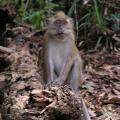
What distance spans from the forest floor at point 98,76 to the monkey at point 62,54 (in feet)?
0.65

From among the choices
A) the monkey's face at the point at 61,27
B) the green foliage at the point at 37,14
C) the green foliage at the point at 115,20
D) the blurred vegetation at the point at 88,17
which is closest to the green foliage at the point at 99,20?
the blurred vegetation at the point at 88,17

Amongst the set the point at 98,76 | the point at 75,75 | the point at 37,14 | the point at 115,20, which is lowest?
the point at 98,76

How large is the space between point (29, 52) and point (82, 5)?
88.3 inches

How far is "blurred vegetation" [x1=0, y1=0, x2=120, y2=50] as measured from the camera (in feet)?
25.6

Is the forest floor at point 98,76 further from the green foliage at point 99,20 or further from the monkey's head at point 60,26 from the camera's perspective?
the monkey's head at point 60,26

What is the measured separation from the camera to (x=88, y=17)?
798cm

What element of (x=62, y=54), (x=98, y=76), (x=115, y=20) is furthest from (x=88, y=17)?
(x=62, y=54)

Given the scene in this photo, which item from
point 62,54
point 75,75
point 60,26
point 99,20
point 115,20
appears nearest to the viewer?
point 60,26

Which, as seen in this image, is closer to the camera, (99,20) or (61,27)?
(61,27)

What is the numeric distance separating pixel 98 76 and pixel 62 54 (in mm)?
814

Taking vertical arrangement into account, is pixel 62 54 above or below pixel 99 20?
below

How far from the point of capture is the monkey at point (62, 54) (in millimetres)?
6195

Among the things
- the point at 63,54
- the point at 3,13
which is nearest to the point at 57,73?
the point at 63,54

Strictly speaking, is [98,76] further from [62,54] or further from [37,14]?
[37,14]
